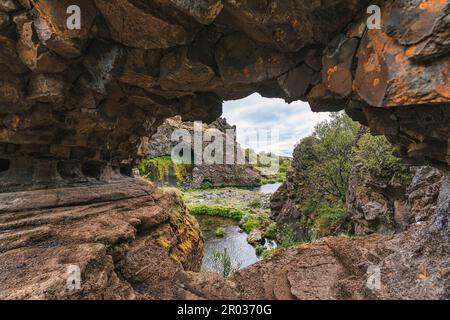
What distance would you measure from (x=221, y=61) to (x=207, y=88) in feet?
4.15

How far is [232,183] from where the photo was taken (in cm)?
5800

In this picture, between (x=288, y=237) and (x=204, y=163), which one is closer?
A: (x=288, y=237)

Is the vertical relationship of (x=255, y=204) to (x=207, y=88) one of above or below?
below

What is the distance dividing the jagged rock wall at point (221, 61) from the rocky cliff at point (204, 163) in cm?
3805

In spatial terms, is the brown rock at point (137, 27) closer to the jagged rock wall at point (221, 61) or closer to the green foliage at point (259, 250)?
the jagged rock wall at point (221, 61)

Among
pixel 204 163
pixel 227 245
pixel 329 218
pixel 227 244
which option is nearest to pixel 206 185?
pixel 204 163

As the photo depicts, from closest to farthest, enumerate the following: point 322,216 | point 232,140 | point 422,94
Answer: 1. point 422,94
2. point 322,216
3. point 232,140

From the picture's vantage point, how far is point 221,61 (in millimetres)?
6215

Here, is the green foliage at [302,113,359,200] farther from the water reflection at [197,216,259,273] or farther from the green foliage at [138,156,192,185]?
the green foliage at [138,156,192,185]

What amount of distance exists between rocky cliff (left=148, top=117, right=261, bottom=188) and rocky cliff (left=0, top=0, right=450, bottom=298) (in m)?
38.1

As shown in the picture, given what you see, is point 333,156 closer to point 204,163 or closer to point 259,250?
point 259,250
